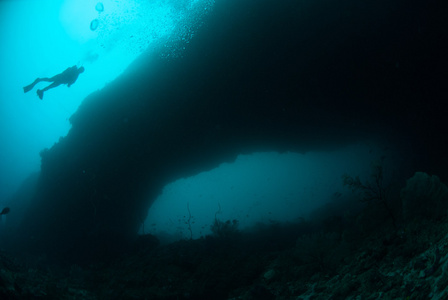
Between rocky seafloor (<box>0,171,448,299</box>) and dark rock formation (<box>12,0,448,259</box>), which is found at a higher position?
dark rock formation (<box>12,0,448,259</box>)

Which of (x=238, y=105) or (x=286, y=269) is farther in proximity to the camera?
(x=238, y=105)

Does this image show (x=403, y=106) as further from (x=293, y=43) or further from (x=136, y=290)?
(x=136, y=290)

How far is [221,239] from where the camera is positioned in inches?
610

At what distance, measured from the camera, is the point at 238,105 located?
14.6m

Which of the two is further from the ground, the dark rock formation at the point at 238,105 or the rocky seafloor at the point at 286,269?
the dark rock formation at the point at 238,105

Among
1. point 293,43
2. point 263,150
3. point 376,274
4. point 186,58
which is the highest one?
point 186,58

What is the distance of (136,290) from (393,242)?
8499mm

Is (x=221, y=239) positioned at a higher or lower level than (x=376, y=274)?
higher

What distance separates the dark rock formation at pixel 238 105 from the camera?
12.4 m

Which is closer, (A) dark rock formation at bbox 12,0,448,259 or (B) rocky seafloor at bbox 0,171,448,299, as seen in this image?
(B) rocky seafloor at bbox 0,171,448,299

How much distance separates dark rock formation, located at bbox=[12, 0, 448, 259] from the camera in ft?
40.7

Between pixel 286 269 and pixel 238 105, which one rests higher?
pixel 238 105

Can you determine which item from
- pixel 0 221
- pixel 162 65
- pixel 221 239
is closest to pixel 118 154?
pixel 162 65

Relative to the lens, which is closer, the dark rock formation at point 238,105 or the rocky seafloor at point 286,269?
the rocky seafloor at point 286,269
